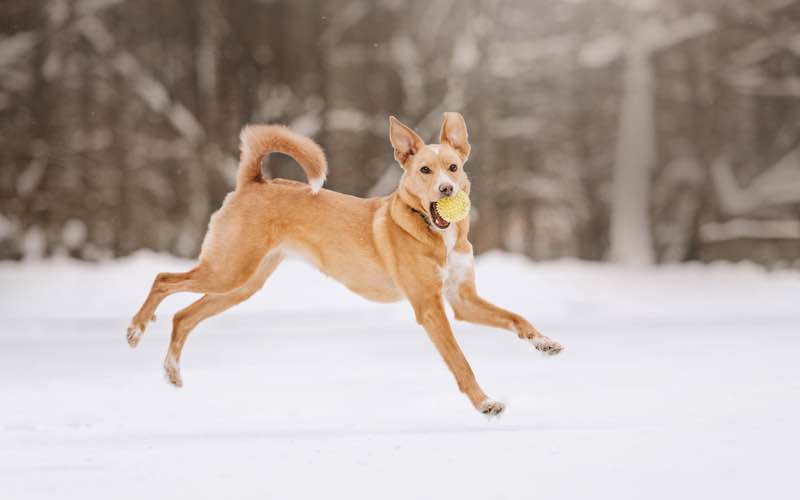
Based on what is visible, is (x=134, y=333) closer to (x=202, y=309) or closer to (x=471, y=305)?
(x=202, y=309)

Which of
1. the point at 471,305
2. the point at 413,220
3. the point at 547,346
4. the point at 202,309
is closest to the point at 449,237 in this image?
the point at 413,220

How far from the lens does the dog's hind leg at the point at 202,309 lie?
2.57 m

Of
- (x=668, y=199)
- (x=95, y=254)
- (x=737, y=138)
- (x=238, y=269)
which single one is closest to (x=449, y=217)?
(x=238, y=269)

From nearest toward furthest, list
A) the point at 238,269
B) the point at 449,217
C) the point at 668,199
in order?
the point at 449,217 → the point at 238,269 → the point at 668,199

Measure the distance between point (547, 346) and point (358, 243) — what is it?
2.13 ft

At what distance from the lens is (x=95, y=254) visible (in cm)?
553

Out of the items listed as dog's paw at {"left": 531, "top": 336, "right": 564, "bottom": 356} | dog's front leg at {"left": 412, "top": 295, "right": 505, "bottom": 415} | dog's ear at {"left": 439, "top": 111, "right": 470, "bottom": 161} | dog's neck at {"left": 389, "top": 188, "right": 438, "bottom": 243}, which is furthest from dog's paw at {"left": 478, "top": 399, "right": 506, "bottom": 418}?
dog's ear at {"left": 439, "top": 111, "right": 470, "bottom": 161}

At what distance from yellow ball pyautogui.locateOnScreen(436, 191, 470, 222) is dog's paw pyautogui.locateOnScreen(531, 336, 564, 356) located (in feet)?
1.47

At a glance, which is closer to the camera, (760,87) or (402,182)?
(402,182)

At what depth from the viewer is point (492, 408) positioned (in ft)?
7.41

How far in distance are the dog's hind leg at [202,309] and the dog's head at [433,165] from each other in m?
0.58

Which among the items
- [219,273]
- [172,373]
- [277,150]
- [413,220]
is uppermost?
[277,150]

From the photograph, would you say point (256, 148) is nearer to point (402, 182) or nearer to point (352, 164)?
point (402, 182)

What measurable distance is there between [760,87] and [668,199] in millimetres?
1235
